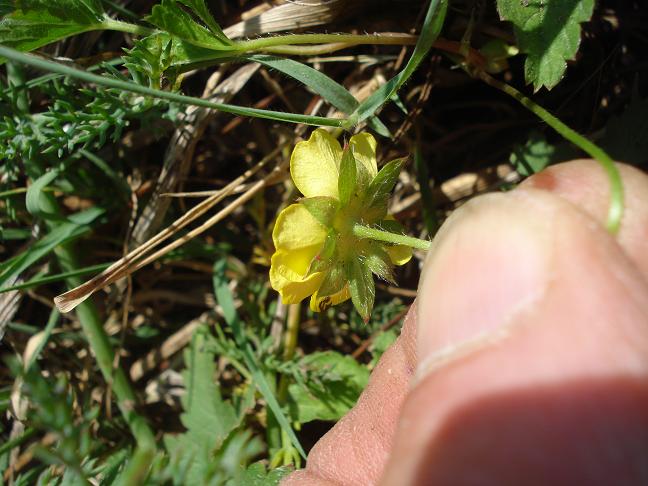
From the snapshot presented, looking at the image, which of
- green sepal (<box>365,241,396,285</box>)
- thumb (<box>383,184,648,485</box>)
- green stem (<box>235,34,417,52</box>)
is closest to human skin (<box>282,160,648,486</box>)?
thumb (<box>383,184,648,485</box>)

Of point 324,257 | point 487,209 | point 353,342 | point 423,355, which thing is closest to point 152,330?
point 353,342

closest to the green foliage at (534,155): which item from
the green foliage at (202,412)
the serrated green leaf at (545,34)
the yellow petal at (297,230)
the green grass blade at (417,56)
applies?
the serrated green leaf at (545,34)

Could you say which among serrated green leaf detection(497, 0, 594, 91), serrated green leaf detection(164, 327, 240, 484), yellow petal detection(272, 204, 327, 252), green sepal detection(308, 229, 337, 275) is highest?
serrated green leaf detection(497, 0, 594, 91)

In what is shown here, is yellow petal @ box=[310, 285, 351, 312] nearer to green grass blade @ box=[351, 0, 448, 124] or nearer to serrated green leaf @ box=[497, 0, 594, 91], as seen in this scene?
green grass blade @ box=[351, 0, 448, 124]

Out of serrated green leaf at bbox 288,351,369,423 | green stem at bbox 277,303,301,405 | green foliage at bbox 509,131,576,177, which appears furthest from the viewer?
green stem at bbox 277,303,301,405

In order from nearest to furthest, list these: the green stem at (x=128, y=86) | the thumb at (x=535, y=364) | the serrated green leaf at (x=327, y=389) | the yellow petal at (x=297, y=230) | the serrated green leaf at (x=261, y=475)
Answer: the thumb at (x=535, y=364)
the green stem at (x=128, y=86)
the yellow petal at (x=297, y=230)
the serrated green leaf at (x=261, y=475)
the serrated green leaf at (x=327, y=389)

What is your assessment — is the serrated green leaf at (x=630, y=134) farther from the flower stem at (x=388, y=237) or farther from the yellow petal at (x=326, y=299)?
the yellow petal at (x=326, y=299)

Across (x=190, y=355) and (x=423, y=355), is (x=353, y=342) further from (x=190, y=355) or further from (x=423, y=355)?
(x=423, y=355)
